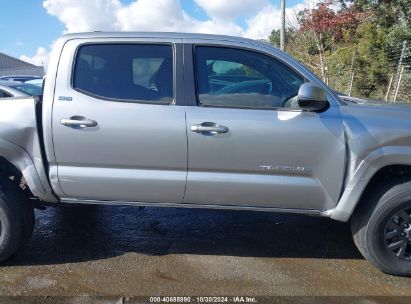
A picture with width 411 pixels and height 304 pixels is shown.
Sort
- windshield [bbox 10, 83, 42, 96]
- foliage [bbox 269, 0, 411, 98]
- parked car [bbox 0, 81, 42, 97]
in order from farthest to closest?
foliage [bbox 269, 0, 411, 98], windshield [bbox 10, 83, 42, 96], parked car [bbox 0, 81, 42, 97]

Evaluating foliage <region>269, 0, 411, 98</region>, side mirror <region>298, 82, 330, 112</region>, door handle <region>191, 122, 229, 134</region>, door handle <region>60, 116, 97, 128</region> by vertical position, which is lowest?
foliage <region>269, 0, 411, 98</region>

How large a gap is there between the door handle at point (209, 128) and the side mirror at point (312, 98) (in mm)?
635

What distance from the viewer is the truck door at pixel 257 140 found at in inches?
131

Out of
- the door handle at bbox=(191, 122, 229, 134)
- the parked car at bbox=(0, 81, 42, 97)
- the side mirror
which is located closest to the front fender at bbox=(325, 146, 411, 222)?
the side mirror

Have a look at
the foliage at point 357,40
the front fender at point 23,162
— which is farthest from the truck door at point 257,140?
the foliage at point 357,40

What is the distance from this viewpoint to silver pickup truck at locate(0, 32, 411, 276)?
3338 mm

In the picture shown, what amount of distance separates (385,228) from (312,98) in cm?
124

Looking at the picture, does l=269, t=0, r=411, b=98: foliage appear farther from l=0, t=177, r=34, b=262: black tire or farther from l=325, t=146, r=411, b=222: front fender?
l=0, t=177, r=34, b=262: black tire

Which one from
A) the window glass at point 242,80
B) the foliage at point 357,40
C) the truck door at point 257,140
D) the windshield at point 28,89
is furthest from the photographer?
the foliage at point 357,40

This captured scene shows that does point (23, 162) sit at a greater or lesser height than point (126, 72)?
lesser

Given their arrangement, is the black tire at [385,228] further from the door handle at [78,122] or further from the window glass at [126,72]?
the door handle at [78,122]

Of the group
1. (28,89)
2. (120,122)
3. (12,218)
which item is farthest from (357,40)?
(12,218)

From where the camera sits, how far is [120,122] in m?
3.39

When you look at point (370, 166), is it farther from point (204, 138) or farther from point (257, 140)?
point (204, 138)
